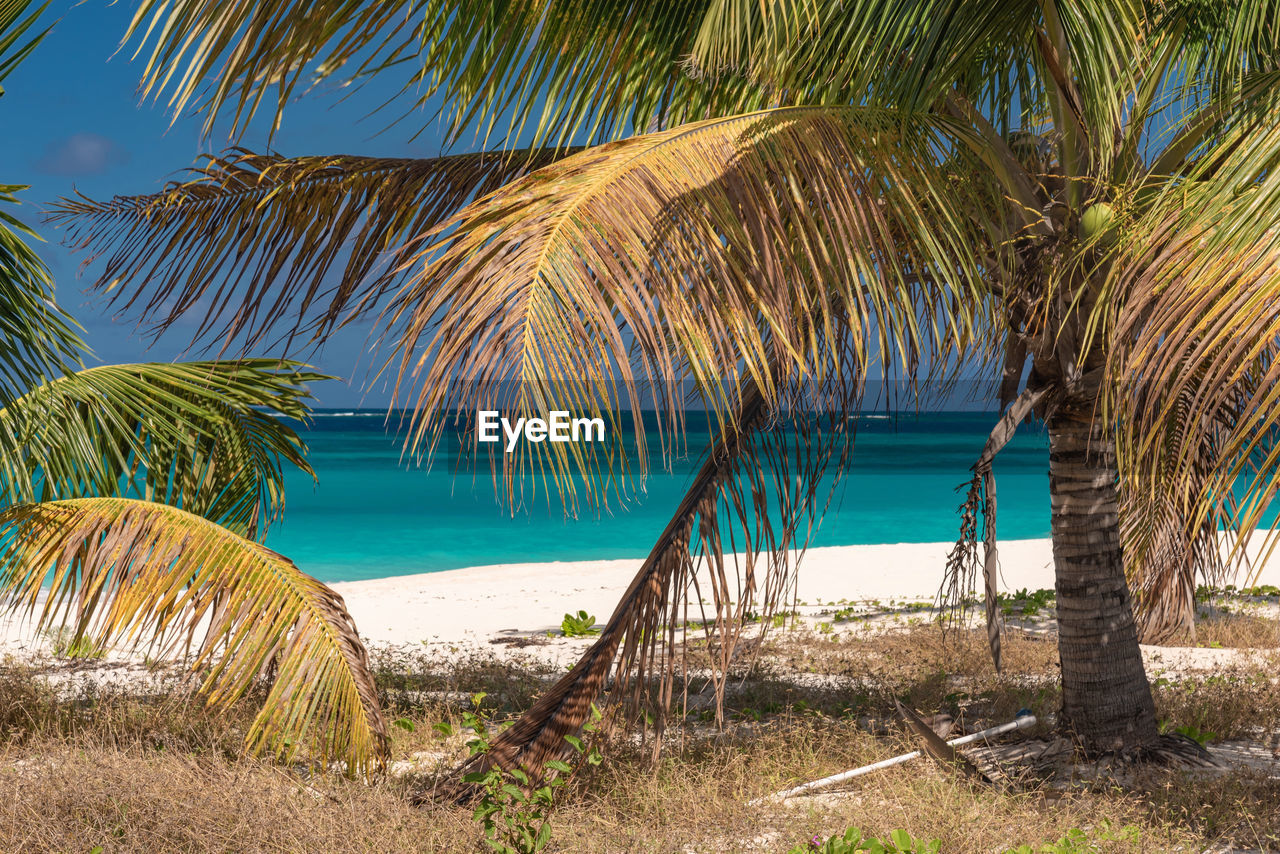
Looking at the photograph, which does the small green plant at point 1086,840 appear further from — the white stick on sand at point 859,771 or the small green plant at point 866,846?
the white stick on sand at point 859,771

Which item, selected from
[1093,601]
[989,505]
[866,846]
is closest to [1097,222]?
[989,505]

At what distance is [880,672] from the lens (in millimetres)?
7086

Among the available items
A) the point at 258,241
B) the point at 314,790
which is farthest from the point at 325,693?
the point at 258,241

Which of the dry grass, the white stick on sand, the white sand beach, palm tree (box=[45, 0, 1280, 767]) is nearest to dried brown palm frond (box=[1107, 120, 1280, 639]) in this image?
palm tree (box=[45, 0, 1280, 767])

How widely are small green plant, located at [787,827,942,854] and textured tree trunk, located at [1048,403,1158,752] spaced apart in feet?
5.01

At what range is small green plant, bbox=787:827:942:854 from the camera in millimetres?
3205

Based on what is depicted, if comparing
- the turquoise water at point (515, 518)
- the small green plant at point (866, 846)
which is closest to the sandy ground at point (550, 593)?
the turquoise water at point (515, 518)

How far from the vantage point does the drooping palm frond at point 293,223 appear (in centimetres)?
447

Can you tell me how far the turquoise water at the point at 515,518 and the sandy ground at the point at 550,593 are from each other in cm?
211

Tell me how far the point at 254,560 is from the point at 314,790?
1035mm

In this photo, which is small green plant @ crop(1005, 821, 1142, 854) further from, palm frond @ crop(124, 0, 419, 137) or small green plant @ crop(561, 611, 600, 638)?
small green plant @ crop(561, 611, 600, 638)

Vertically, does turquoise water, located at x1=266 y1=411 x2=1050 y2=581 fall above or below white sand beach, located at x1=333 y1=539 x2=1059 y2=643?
above

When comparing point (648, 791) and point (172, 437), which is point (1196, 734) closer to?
point (648, 791)

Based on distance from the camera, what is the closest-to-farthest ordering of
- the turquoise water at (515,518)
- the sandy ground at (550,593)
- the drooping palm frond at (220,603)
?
the drooping palm frond at (220,603)
the sandy ground at (550,593)
the turquoise water at (515,518)
